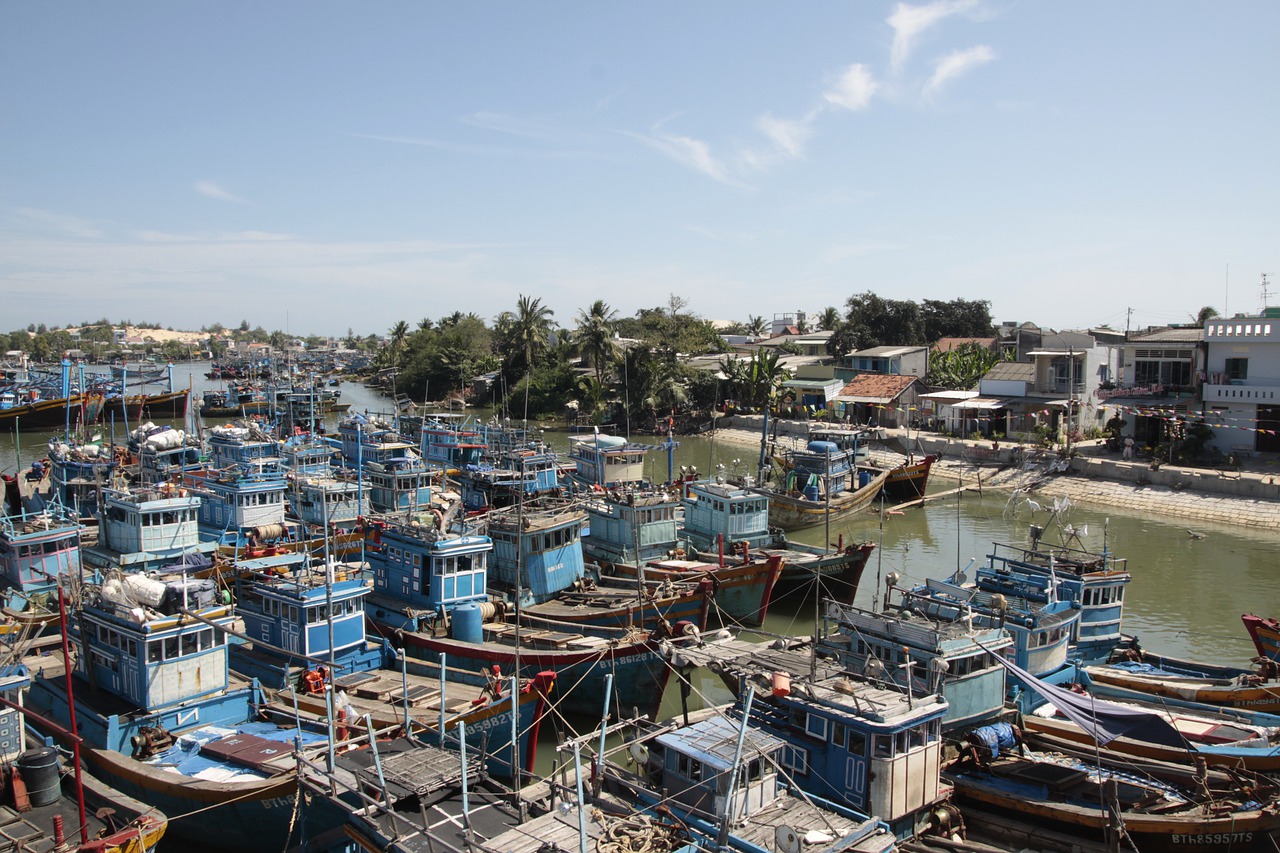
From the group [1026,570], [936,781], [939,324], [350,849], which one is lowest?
[350,849]

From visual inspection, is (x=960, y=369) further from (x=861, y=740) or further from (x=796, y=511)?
(x=861, y=740)

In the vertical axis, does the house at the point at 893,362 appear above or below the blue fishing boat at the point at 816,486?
above

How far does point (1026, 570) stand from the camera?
2127 cm

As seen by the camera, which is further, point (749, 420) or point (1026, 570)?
point (749, 420)

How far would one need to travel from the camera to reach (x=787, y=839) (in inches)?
422

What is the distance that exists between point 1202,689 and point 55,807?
63.9ft

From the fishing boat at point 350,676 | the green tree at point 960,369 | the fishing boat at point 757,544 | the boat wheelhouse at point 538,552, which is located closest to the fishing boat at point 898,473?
the fishing boat at point 757,544

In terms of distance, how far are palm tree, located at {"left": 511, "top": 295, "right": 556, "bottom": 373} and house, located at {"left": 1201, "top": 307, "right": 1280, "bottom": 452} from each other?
4979 centimetres

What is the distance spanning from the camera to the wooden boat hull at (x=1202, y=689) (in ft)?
57.2

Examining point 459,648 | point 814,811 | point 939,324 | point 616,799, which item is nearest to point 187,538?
point 459,648

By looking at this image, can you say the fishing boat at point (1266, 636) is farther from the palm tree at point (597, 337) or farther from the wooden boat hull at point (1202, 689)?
the palm tree at point (597, 337)

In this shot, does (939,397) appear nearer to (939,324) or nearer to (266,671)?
(939,324)

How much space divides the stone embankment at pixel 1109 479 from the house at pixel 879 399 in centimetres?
532

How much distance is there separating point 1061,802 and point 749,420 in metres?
53.0
